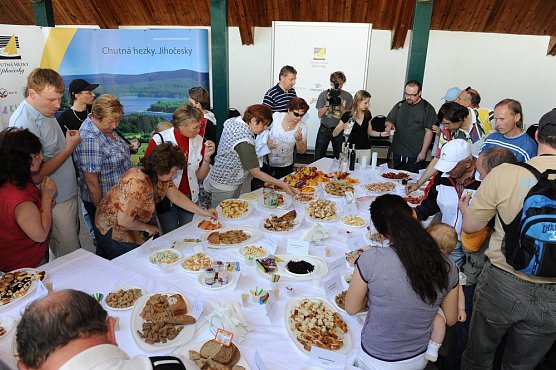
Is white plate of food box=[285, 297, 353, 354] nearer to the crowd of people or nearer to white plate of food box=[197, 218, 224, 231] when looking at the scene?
the crowd of people

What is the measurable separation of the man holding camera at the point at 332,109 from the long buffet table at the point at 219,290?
269cm

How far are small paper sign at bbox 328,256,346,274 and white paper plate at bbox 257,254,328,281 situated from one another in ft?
0.14

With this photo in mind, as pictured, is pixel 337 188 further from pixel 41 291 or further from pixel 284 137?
pixel 41 291

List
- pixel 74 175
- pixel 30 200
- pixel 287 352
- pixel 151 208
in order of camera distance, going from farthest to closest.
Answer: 1. pixel 74 175
2. pixel 151 208
3. pixel 30 200
4. pixel 287 352

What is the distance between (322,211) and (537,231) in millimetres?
1491

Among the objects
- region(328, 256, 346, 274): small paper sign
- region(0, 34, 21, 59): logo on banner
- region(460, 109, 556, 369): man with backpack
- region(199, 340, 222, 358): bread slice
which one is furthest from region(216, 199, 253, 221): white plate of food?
Answer: region(0, 34, 21, 59): logo on banner

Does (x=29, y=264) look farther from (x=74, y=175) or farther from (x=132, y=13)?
(x=132, y=13)

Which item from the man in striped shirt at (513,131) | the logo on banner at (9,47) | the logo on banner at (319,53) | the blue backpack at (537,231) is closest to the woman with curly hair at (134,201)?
the blue backpack at (537,231)

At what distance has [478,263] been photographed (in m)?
2.11

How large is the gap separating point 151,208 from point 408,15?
6171mm

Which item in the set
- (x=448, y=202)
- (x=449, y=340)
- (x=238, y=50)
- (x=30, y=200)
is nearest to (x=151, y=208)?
(x=30, y=200)

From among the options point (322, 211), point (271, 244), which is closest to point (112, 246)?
point (271, 244)

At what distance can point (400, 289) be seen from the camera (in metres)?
1.28

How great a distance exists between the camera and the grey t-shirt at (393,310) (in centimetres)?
128
